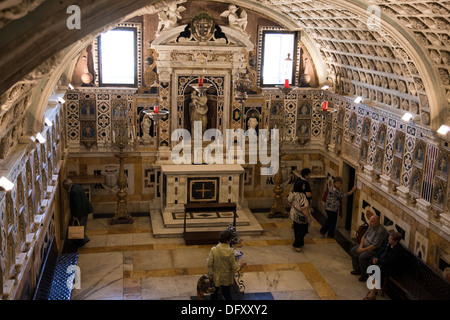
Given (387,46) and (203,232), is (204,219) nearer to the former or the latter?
(203,232)

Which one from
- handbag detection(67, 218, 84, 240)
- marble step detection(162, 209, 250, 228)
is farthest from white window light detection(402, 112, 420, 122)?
handbag detection(67, 218, 84, 240)

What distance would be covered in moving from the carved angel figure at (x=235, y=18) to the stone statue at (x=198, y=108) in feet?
6.34

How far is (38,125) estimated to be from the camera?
8.59 meters

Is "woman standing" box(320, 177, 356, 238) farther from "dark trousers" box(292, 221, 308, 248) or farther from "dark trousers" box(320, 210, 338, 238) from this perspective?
"dark trousers" box(292, 221, 308, 248)

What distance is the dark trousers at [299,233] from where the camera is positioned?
12.2 m

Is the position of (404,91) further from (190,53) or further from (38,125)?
(38,125)

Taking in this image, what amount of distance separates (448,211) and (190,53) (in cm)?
736

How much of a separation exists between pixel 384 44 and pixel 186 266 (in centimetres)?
581

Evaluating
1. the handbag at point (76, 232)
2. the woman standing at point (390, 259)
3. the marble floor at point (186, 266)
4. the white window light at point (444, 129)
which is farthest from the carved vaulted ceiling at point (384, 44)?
the handbag at point (76, 232)

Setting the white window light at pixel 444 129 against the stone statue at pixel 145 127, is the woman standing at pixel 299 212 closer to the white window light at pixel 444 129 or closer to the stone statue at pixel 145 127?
the white window light at pixel 444 129

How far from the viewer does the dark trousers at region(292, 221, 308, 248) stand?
39.9ft

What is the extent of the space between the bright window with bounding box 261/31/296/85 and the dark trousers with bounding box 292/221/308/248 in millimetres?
4355

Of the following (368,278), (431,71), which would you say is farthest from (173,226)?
(431,71)

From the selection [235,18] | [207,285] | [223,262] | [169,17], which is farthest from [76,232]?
[235,18]
